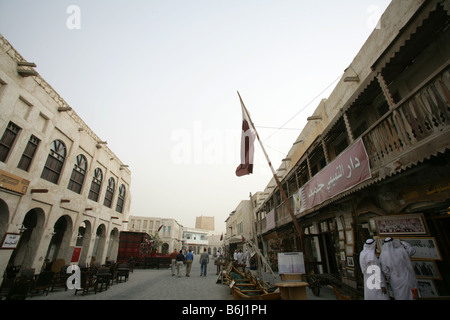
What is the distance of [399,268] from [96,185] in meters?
19.3

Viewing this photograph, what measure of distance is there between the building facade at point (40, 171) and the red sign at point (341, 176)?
13.4 m

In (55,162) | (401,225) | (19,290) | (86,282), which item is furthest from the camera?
(55,162)

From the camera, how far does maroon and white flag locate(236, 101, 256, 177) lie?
10.0 meters

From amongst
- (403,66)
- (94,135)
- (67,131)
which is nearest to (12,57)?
(67,131)

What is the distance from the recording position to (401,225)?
17.6 feet

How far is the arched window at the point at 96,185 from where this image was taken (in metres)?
16.6

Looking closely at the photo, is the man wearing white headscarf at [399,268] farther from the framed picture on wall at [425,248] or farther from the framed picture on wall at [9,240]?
the framed picture on wall at [9,240]

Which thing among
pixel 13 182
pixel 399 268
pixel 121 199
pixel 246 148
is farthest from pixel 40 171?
pixel 399 268

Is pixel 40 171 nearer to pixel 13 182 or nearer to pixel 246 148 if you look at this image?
pixel 13 182

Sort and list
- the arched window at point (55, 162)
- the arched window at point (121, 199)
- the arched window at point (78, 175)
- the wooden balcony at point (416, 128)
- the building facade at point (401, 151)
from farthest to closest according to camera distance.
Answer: the arched window at point (121, 199) < the arched window at point (78, 175) < the arched window at point (55, 162) < the building facade at point (401, 151) < the wooden balcony at point (416, 128)

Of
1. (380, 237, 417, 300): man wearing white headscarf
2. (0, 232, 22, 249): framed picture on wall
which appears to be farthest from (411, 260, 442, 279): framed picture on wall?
(0, 232, 22, 249): framed picture on wall

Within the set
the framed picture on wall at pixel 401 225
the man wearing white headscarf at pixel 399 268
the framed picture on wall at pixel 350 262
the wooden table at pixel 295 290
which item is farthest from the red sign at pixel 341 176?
the wooden table at pixel 295 290

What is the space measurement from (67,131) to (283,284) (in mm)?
14927
